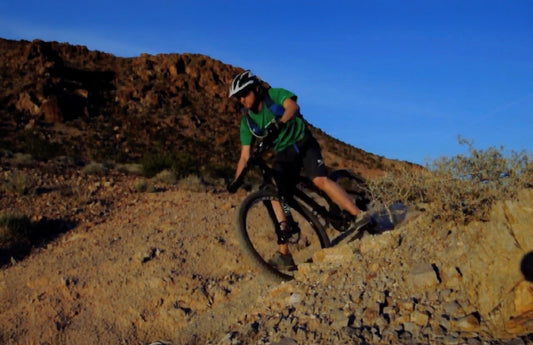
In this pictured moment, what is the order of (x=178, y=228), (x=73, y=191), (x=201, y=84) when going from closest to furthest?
(x=178, y=228) → (x=73, y=191) → (x=201, y=84)

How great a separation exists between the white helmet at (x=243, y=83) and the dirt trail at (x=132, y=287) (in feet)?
6.34

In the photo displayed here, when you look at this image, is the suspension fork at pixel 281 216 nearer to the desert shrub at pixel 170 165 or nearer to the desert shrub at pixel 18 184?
the desert shrub at pixel 18 184

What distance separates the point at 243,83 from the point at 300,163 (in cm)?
106

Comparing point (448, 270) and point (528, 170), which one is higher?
point (528, 170)

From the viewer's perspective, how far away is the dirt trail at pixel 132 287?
437 cm

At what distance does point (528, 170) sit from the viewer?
13.4ft

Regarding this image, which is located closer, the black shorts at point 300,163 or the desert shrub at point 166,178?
the black shorts at point 300,163

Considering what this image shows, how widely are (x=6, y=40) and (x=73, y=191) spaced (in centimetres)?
3941

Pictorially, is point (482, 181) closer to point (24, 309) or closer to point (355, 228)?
point (355, 228)

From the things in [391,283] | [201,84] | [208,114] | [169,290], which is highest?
[201,84]

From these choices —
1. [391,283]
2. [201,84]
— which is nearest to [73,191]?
[391,283]

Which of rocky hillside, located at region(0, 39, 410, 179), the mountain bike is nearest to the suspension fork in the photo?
the mountain bike

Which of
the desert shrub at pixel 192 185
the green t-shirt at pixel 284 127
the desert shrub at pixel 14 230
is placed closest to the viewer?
the green t-shirt at pixel 284 127

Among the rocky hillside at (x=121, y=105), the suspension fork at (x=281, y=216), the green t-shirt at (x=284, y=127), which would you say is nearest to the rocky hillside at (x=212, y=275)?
the suspension fork at (x=281, y=216)
